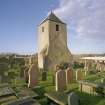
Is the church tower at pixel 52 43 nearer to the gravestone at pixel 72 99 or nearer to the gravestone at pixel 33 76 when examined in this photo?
the gravestone at pixel 33 76

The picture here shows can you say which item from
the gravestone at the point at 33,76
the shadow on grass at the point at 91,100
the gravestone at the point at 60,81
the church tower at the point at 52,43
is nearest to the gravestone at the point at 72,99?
the shadow on grass at the point at 91,100

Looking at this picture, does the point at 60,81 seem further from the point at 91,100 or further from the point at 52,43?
the point at 52,43

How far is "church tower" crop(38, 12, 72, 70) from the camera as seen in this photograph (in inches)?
1127

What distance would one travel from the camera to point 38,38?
31562 mm

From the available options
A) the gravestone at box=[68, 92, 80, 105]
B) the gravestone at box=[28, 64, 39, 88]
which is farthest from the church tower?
the gravestone at box=[68, 92, 80, 105]

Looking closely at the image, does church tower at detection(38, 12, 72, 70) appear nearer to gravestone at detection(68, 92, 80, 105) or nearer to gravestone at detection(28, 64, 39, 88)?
gravestone at detection(28, 64, 39, 88)

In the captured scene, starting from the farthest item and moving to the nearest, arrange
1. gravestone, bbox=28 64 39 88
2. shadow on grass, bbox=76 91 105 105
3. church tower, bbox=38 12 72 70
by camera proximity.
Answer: church tower, bbox=38 12 72 70 < gravestone, bbox=28 64 39 88 < shadow on grass, bbox=76 91 105 105

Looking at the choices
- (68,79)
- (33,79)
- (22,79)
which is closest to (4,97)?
(33,79)

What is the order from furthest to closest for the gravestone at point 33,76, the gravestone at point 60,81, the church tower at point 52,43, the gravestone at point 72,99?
the church tower at point 52,43 → the gravestone at point 33,76 → the gravestone at point 60,81 → the gravestone at point 72,99

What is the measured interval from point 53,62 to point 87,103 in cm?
1953

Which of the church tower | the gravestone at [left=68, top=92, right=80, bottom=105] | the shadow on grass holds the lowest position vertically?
the shadow on grass

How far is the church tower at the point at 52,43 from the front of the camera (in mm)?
28625

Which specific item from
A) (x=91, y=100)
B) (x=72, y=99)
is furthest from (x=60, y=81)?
(x=72, y=99)

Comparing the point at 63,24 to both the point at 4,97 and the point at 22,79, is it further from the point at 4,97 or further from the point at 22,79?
the point at 4,97
